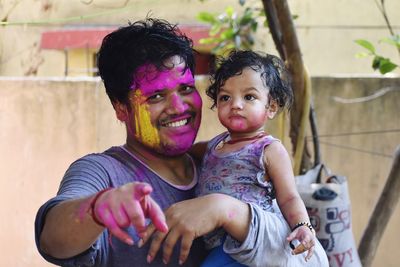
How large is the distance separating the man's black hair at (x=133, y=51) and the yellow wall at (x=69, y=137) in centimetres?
270

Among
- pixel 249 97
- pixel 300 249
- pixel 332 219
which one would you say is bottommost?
pixel 332 219

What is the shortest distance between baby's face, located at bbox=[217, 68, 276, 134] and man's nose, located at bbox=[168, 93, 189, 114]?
136 mm

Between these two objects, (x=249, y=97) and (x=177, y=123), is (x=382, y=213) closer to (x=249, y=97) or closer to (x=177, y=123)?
(x=249, y=97)

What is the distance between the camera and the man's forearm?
1454 millimetres

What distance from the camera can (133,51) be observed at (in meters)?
1.93

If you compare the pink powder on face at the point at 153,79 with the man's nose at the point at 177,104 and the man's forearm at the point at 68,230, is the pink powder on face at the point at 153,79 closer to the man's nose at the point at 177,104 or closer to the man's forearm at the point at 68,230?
the man's nose at the point at 177,104

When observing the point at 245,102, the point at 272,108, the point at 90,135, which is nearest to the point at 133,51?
the point at 245,102

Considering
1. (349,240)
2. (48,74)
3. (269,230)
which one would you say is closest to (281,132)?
(349,240)

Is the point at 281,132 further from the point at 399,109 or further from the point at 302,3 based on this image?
the point at 302,3

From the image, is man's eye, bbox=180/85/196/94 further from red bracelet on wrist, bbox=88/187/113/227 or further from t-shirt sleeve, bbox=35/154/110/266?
→ red bracelet on wrist, bbox=88/187/113/227

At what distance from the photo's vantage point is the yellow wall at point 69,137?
4.68 m

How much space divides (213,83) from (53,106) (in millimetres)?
2741

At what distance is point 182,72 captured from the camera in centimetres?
197

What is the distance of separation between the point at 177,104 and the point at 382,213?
5.93 feet
